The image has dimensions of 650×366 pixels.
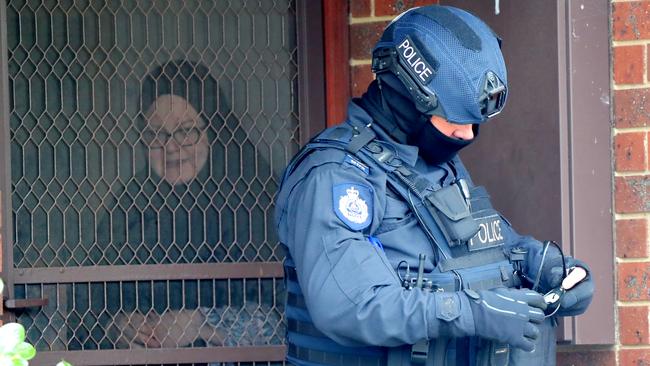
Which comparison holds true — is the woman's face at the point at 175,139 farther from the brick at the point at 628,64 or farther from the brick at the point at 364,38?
the brick at the point at 628,64

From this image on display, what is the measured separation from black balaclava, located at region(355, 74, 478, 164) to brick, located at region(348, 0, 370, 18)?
0.78m

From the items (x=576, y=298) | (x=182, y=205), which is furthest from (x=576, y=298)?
(x=182, y=205)

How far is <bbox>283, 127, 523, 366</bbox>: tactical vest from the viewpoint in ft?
8.09

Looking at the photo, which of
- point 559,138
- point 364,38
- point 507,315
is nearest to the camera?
point 507,315

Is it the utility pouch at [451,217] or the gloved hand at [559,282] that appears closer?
the utility pouch at [451,217]

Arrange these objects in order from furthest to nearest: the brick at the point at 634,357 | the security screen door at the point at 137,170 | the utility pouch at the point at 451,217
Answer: the security screen door at the point at 137,170 < the brick at the point at 634,357 < the utility pouch at the point at 451,217

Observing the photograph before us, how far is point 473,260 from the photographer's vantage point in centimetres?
253

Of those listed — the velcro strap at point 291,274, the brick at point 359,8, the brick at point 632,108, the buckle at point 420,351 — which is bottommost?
the buckle at point 420,351

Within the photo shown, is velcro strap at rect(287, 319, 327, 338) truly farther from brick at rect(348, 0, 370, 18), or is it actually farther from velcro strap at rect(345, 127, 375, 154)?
brick at rect(348, 0, 370, 18)

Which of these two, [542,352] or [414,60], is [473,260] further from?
[414,60]

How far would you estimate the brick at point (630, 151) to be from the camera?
3.24 m

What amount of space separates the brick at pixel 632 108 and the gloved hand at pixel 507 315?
105 centimetres

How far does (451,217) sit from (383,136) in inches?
10.9

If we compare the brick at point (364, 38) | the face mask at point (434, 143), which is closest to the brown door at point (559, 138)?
the brick at point (364, 38)
